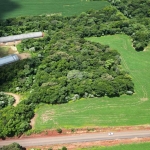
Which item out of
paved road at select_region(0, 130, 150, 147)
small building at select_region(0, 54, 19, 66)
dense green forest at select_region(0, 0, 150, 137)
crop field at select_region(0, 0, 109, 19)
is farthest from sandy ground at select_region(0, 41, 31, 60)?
paved road at select_region(0, 130, 150, 147)

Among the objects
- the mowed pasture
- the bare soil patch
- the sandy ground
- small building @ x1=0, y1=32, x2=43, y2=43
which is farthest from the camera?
small building @ x1=0, y1=32, x2=43, y2=43

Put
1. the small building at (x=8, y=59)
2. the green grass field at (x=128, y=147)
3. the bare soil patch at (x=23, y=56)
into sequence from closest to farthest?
1. the green grass field at (x=128, y=147)
2. the small building at (x=8, y=59)
3. the bare soil patch at (x=23, y=56)

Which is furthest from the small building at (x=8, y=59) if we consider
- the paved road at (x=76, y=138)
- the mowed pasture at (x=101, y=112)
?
the paved road at (x=76, y=138)

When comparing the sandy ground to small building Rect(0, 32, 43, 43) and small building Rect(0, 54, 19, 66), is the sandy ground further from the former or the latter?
small building Rect(0, 54, 19, 66)

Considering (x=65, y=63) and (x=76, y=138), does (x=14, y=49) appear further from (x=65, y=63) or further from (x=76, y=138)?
(x=76, y=138)

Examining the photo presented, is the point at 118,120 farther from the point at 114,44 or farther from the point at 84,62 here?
the point at 114,44

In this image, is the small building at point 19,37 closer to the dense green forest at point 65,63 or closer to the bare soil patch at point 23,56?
the dense green forest at point 65,63

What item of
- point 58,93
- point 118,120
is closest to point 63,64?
point 58,93
